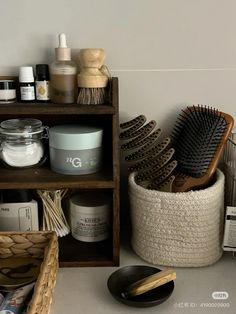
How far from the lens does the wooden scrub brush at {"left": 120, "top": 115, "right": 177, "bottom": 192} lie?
0.70m

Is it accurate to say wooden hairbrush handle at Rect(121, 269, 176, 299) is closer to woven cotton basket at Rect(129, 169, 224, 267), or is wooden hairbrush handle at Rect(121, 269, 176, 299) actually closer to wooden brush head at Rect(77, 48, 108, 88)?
woven cotton basket at Rect(129, 169, 224, 267)

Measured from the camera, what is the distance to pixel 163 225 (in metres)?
0.69

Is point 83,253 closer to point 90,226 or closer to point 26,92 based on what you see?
point 90,226

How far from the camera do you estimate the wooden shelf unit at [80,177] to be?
0.67 metres

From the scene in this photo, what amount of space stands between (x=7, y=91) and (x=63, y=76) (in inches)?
4.0

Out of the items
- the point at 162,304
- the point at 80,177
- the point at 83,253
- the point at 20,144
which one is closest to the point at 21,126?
the point at 20,144

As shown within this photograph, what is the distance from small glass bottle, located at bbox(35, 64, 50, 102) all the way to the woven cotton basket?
0.21m

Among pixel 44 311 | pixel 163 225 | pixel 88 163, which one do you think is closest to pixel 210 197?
pixel 163 225

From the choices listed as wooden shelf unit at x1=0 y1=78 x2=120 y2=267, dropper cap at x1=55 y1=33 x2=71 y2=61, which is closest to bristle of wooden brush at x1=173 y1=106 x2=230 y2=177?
wooden shelf unit at x1=0 y1=78 x2=120 y2=267

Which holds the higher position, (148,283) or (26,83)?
(26,83)

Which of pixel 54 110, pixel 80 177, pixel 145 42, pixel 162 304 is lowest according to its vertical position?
pixel 162 304

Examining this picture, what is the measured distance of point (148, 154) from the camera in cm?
73

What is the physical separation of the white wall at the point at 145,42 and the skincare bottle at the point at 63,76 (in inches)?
1.9

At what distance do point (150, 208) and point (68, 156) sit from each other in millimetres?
163
